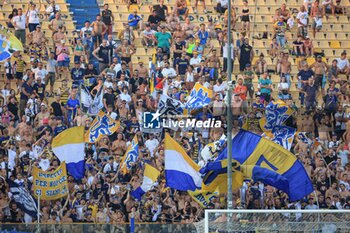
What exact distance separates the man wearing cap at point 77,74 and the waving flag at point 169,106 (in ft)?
7.12

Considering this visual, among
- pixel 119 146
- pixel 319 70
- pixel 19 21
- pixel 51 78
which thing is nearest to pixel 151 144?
pixel 119 146

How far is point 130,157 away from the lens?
37.8 m

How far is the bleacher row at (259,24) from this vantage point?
42.7 metres

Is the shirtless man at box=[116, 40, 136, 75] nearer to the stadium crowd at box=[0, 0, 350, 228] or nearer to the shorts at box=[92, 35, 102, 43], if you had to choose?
the stadium crowd at box=[0, 0, 350, 228]

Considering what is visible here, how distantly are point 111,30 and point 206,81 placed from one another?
3.47 meters

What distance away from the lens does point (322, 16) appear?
4488 centimetres

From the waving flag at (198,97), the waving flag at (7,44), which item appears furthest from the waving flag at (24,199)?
the waving flag at (198,97)

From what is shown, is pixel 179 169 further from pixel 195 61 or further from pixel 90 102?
pixel 195 61

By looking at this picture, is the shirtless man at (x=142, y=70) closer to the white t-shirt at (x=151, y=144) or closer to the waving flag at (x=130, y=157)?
the white t-shirt at (x=151, y=144)

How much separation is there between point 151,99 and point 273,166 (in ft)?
14.4

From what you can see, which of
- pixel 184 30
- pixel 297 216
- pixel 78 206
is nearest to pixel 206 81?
pixel 184 30

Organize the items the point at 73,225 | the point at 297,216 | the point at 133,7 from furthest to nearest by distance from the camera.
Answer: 1. the point at 133,7
2. the point at 73,225
3. the point at 297,216

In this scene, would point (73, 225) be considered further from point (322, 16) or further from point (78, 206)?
point (322, 16)

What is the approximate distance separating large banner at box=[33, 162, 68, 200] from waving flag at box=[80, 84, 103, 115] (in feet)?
10.1
